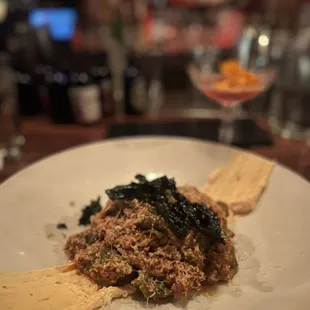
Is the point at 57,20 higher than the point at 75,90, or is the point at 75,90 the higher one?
the point at 57,20

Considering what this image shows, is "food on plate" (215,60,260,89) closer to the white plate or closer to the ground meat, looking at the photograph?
the white plate

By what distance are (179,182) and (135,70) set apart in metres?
0.86

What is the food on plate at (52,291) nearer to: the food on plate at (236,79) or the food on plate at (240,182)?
the food on plate at (240,182)

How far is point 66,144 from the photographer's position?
2.00 metres

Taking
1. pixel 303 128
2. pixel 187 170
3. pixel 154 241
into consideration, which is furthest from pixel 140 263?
pixel 303 128

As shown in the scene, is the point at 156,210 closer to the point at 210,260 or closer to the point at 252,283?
the point at 210,260

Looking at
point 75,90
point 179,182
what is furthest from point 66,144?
point 179,182

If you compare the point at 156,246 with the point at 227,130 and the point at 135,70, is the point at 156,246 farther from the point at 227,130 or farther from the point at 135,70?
the point at 135,70

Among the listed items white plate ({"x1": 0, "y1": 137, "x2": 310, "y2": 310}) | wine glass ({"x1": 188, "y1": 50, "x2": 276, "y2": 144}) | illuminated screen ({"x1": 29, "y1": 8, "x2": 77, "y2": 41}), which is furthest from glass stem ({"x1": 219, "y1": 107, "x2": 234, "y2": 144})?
illuminated screen ({"x1": 29, "y1": 8, "x2": 77, "y2": 41})

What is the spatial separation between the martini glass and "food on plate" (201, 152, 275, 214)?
11.1 inches

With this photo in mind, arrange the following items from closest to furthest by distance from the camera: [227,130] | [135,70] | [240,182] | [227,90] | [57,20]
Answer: [240,182], [227,90], [227,130], [135,70], [57,20]

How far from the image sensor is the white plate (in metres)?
1.03

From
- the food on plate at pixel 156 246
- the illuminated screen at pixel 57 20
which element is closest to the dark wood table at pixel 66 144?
the food on plate at pixel 156 246

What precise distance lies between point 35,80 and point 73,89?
327 millimetres
